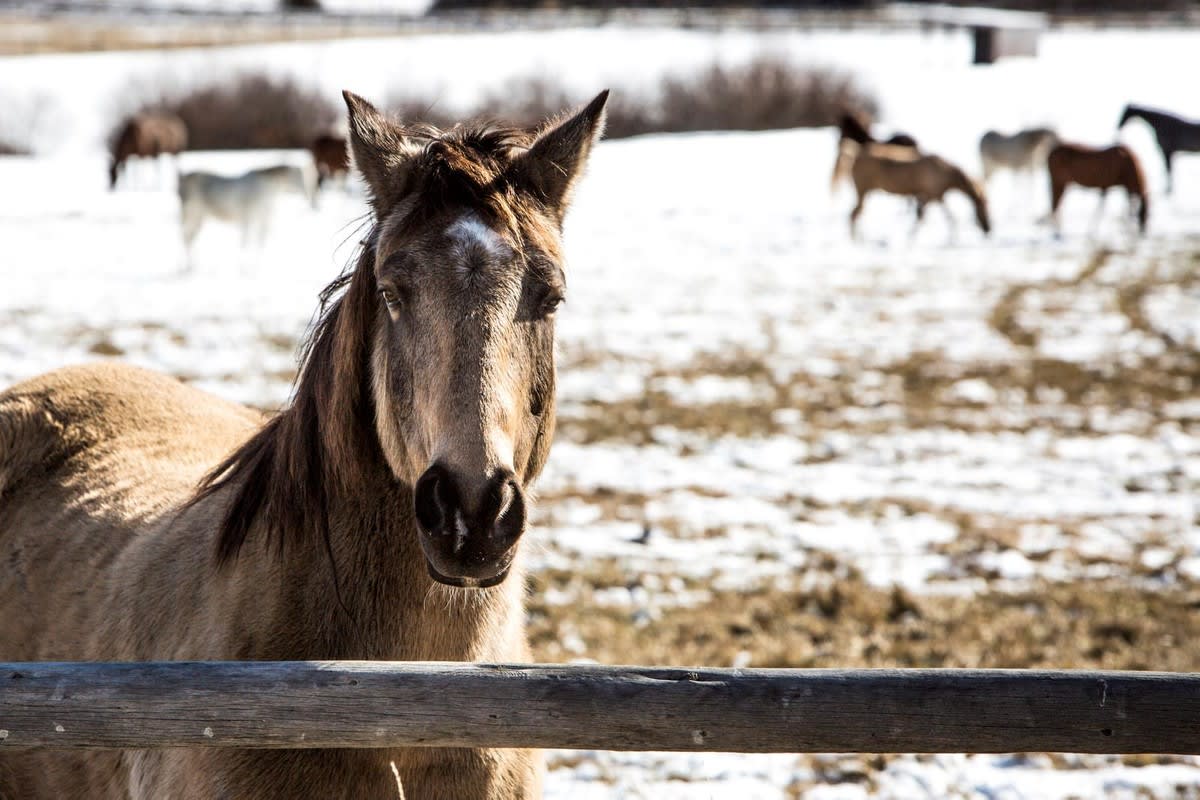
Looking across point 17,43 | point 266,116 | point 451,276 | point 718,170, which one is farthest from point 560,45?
point 451,276

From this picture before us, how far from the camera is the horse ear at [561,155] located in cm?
255

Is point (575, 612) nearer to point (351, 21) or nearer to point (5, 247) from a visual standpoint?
point (5, 247)

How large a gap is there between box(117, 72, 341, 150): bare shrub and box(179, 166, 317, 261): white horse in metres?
14.9

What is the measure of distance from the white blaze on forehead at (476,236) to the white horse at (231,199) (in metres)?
15.8

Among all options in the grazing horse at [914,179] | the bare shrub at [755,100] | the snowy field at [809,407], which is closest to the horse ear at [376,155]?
the snowy field at [809,407]

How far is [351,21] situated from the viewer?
152 ft

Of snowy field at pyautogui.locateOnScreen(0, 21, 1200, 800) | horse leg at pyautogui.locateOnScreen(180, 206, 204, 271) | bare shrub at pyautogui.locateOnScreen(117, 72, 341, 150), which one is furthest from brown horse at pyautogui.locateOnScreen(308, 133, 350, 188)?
horse leg at pyautogui.locateOnScreen(180, 206, 204, 271)

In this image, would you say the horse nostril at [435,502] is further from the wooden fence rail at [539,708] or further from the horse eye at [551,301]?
the horse eye at [551,301]

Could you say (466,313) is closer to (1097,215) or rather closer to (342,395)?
(342,395)

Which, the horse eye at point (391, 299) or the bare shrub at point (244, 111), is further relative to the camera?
the bare shrub at point (244, 111)

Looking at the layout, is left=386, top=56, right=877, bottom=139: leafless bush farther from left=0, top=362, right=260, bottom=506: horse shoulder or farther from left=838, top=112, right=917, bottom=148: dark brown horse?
left=0, top=362, right=260, bottom=506: horse shoulder

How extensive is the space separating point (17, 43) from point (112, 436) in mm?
42146

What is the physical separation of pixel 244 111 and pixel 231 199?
1733cm

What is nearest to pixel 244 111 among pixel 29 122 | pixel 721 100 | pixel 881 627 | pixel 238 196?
pixel 29 122
